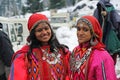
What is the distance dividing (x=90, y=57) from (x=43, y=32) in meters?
0.46

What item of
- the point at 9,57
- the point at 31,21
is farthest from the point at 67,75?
the point at 9,57

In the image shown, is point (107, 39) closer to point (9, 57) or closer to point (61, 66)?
point (9, 57)

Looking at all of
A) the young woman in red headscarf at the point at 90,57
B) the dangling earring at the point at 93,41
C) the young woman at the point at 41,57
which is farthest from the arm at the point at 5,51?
the dangling earring at the point at 93,41

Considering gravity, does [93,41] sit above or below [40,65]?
above

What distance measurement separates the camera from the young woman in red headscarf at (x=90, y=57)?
3.08 m

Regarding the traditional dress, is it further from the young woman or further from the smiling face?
the smiling face

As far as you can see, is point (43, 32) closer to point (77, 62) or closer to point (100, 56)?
point (77, 62)

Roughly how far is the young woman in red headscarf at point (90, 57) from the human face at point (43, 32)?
0.92 ft

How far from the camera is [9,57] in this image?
4.06 metres

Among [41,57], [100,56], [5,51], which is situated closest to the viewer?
[100,56]

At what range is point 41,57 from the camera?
3236mm

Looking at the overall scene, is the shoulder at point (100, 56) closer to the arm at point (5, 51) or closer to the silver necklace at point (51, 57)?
the silver necklace at point (51, 57)

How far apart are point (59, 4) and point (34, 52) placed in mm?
65658

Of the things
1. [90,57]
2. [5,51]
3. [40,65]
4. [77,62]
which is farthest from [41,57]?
[5,51]
